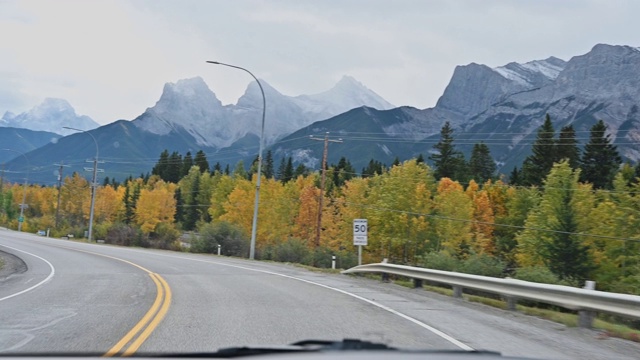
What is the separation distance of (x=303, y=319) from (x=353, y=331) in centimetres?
130

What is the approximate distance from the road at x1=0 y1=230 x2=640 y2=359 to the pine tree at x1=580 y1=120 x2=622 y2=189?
66.3 metres

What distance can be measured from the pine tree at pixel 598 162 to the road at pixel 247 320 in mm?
66277

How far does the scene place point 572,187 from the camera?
5588 cm

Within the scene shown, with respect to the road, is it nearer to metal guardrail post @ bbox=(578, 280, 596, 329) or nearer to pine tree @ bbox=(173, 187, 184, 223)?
metal guardrail post @ bbox=(578, 280, 596, 329)

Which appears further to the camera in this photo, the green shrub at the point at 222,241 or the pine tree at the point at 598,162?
the pine tree at the point at 598,162

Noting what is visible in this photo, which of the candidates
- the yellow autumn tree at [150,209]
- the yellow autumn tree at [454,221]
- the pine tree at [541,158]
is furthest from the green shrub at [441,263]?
the yellow autumn tree at [150,209]

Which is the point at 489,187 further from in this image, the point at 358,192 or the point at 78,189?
the point at 78,189

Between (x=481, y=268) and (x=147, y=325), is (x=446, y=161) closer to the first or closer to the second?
(x=481, y=268)

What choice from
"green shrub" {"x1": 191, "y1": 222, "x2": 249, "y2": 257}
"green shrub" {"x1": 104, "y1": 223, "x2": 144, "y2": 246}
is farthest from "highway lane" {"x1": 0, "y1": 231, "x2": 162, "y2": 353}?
"green shrub" {"x1": 104, "y1": 223, "x2": 144, "y2": 246}

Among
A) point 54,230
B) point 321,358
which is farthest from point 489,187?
point 321,358

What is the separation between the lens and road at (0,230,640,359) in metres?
8.07

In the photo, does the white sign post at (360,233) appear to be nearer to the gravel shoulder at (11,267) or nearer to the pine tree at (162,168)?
the gravel shoulder at (11,267)

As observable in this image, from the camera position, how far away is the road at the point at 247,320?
8.07 metres

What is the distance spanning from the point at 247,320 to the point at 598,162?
75115mm
